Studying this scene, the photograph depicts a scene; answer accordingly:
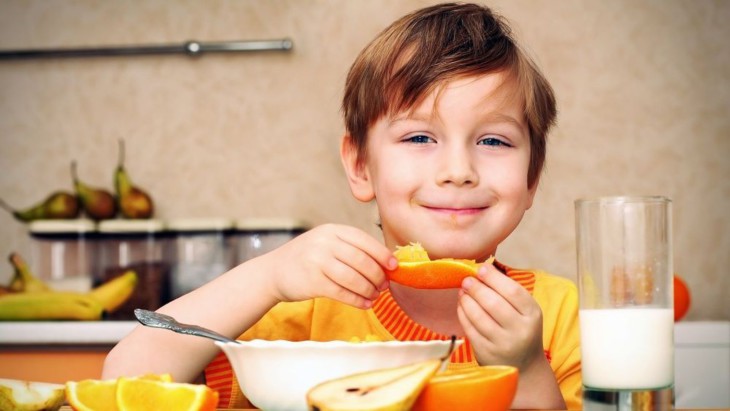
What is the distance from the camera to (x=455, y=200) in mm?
1153

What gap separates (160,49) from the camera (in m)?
2.45

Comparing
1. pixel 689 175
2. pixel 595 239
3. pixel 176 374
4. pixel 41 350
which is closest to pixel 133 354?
pixel 176 374

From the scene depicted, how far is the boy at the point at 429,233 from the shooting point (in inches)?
36.6

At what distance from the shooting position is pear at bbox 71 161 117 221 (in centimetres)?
229

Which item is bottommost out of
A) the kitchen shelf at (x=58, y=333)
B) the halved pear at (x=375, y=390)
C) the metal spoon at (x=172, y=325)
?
the kitchen shelf at (x=58, y=333)

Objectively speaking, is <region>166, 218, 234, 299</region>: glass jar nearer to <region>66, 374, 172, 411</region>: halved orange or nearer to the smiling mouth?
the smiling mouth

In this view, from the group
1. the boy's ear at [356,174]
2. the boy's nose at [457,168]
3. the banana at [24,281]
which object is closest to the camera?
the boy's nose at [457,168]

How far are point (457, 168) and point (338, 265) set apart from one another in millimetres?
257

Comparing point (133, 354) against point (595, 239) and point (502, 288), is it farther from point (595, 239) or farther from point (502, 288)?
point (595, 239)

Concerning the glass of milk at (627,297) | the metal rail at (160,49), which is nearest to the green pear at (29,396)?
the glass of milk at (627,297)

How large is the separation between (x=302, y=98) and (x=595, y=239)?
5.96 feet

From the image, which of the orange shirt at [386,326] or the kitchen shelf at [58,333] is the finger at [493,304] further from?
the kitchen shelf at [58,333]

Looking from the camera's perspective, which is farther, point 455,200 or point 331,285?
point 455,200

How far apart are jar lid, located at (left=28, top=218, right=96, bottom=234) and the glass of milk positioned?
1.68 metres
